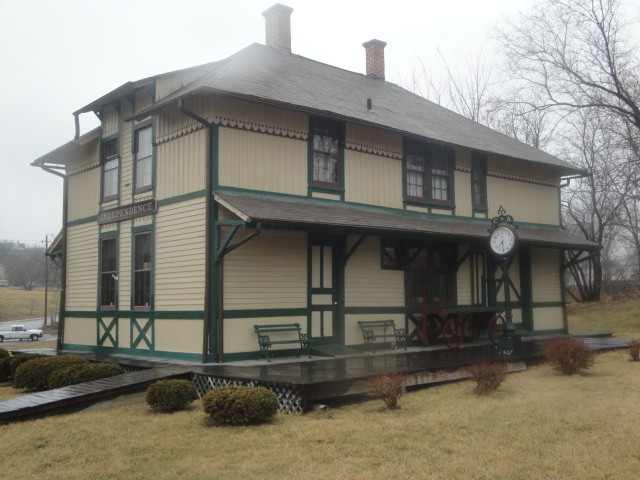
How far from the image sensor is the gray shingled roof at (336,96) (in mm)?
13836

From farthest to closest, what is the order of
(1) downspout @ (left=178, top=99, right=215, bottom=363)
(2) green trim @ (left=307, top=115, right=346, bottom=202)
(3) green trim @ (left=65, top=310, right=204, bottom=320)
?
1. (2) green trim @ (left=307, top=115, right=346, bottom=202)
2. (3) green trim @ (left=65, top=310, right=204, bottom=320)
3. (1) downspout @ (left=178, top=99, right=215, bottom=363)

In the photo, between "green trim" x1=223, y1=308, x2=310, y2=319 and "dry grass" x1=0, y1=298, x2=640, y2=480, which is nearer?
"dry grass" x1=0, y1=298, x2=640, y2=480

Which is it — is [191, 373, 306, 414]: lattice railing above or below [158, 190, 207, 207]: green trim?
below

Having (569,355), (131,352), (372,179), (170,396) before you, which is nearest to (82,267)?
(131,352)

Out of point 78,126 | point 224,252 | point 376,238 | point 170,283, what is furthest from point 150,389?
point 78,126

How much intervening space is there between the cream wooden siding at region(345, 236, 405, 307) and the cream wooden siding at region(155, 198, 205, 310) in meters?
3.64

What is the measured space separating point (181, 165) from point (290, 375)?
571cm

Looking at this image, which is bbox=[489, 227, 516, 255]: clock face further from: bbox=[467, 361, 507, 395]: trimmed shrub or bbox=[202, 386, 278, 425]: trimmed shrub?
bbox=[202, 386, 278, 425]: trimmed shrub

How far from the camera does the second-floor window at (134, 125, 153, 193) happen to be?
15.4 meters

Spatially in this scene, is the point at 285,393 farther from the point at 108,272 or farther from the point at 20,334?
the point at 20,334

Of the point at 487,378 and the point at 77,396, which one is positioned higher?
the point at 487,378

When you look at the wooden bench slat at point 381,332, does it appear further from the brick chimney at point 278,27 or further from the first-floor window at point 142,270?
the brick chimney at point 278,27

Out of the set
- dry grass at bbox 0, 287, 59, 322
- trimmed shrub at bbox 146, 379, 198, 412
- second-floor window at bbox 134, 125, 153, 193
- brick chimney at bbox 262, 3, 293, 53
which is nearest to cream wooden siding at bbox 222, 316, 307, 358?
trimmed shrub at bbox 146, 379, 198, 412

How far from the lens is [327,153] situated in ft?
50.6
